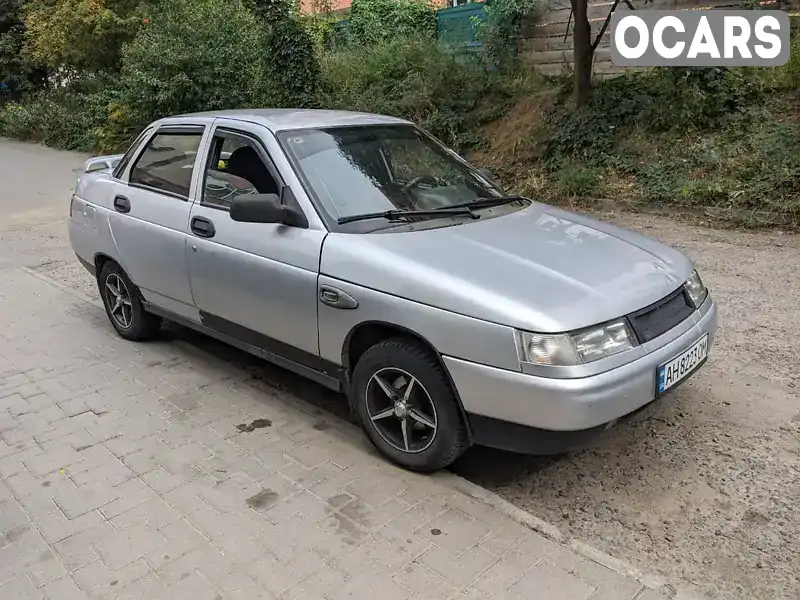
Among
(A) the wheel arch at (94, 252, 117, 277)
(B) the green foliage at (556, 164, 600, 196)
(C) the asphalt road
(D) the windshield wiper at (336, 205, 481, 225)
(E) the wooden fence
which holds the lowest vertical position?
(C) the asphalt road

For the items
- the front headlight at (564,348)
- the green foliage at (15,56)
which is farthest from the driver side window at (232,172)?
the green foliage at (15,56)

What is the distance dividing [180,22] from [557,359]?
14.3 metres

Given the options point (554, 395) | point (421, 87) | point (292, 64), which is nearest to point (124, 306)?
point (554, 395)

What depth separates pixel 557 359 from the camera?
9.71ft

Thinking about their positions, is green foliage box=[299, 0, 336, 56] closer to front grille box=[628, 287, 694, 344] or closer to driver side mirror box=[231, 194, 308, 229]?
driver side mirror box=[231, 194, 308, 229]

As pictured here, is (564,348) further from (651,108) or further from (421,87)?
(421,87)

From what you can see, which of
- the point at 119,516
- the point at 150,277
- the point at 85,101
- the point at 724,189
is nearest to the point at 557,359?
the point at 119,516

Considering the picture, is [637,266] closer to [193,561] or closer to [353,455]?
[353,455]

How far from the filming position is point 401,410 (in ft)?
11.5

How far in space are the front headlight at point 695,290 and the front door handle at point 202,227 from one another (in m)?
2.74

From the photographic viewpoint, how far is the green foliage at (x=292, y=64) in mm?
13844

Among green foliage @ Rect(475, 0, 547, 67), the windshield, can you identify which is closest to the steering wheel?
the windshield

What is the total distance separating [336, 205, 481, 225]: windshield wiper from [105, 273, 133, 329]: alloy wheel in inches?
96.2

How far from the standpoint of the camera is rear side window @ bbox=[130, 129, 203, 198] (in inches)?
187
